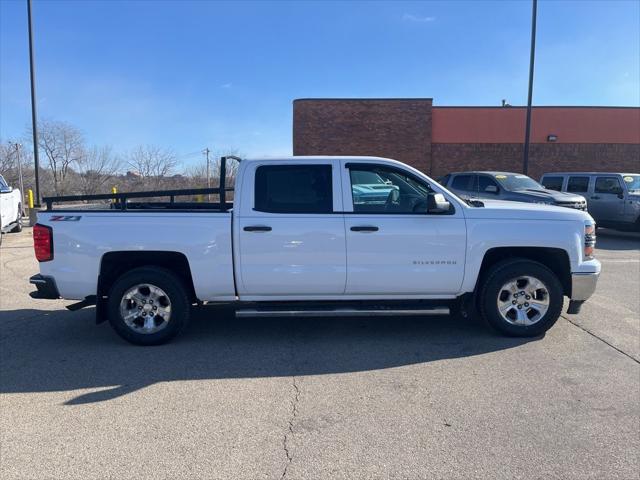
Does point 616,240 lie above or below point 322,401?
above

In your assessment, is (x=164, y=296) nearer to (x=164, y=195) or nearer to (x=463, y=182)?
(x=164, y=195)

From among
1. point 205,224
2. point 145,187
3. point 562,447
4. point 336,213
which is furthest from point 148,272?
point 145,187

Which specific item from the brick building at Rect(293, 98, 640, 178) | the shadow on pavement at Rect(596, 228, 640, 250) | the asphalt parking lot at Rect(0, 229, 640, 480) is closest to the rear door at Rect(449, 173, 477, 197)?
the shadow on pavement at Rect(596, 228, 640, 250)

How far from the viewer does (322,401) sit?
380 centimetres

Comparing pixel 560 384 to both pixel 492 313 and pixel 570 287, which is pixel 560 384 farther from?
pixel 570 287

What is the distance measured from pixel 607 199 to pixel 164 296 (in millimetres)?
13549

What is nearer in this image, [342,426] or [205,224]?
[342,426]

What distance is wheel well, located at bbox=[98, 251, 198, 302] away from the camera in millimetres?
4980

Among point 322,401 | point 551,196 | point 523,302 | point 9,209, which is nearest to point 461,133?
point 551,196

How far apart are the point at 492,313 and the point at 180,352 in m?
3.23

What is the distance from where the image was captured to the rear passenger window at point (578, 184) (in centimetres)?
1480

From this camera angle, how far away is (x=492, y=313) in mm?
5137

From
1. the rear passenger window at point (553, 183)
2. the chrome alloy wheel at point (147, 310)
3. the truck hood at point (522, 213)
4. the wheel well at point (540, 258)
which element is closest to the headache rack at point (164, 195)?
the chrome alloy wheel at point (147, 310)

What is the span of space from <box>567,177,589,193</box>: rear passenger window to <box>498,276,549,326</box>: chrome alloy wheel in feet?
37.1
